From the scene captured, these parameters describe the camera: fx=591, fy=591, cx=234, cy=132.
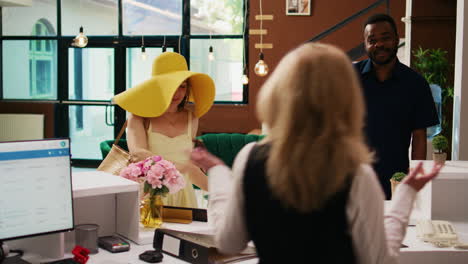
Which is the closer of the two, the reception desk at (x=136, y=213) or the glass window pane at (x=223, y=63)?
the reception desk at (x=136, y=213)

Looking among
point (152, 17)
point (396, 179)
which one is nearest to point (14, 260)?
point (396, 179)

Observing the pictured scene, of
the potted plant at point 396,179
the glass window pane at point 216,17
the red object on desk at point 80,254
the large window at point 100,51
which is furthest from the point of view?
the large window at point 100,51

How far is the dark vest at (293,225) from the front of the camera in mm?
1297

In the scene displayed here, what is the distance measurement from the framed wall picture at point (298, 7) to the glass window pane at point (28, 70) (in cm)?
414

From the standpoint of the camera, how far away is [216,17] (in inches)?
369

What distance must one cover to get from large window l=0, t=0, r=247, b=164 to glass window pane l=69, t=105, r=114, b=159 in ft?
0.06

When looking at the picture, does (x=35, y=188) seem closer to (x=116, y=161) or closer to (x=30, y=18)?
(x=116, y=161)

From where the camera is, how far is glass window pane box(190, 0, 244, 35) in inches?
364

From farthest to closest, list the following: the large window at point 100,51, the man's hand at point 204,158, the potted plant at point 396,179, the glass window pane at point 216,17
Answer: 1. the large window at point 100,51
2. the glass window pane at point 216,17
3. the potted plant at point 396,179
4. the man's hand at point 204,158

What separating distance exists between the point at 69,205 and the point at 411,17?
5.98m

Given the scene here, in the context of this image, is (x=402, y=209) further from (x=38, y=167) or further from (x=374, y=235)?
(x=38, y=167)

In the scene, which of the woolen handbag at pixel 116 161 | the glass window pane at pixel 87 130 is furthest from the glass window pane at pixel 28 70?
the woolen handbag at pixel 116 161

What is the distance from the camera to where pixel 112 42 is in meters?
9.83

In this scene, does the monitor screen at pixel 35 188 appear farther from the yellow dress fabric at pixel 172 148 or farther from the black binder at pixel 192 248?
the yellow dress fabric at pixel 172 148
